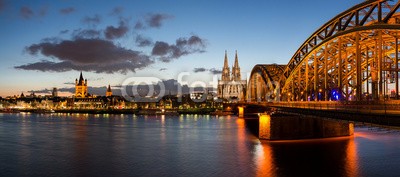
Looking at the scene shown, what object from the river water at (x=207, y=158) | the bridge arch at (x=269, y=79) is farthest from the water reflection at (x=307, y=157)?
the bridge arch at (x=269, y=79)

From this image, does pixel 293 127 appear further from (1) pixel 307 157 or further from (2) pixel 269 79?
(2) pixel 269 79

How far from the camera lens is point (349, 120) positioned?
29.6 m

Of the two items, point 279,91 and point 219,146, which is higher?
point 279,91

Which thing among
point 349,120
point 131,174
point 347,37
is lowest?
point 131,174

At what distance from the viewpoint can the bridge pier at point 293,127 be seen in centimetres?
5356

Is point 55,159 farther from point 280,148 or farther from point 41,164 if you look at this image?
point 280,148

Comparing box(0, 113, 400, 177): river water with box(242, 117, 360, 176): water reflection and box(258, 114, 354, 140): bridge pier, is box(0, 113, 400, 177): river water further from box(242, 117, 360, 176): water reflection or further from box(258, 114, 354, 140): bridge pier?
box(258, 114, 354, 140): bridge pier

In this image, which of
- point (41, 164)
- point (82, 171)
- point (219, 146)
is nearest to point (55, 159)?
point (41, 164)

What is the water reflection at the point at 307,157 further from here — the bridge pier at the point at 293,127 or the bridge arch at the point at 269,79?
the bridge arch at the point at 269,79

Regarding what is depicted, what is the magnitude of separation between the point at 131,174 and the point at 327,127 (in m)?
31.1

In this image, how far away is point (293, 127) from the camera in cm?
5444

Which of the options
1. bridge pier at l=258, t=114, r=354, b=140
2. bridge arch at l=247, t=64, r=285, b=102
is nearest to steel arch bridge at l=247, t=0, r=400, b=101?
bridge pier at l=258, t=114, r=354, b=140

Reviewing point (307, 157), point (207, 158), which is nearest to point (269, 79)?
point (307, 157)

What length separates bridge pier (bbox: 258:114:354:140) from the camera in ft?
176
